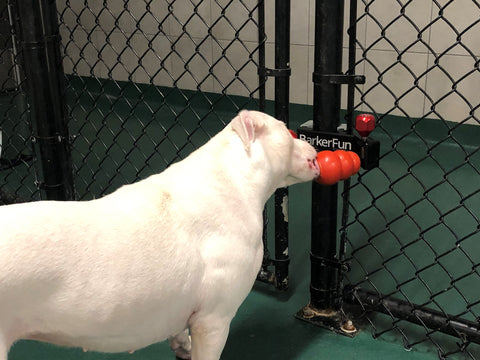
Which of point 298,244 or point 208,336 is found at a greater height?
point 208,336

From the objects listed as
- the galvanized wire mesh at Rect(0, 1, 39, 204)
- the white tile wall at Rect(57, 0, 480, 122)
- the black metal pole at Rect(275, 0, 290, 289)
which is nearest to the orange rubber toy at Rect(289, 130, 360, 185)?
the black metal pole at Rect(275, 0, 290, 289)

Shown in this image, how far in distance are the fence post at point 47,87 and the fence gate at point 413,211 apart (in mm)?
1160

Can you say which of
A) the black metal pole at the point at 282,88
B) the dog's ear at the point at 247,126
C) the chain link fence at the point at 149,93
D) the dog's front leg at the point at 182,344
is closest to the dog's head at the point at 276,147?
the dog's ear at the point at 247,126

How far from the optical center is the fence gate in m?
1.87

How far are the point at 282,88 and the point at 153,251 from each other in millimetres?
795

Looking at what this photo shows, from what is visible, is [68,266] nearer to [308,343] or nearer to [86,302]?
[86,302]

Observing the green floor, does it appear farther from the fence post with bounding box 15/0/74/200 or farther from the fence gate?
the fence post with bounding box 15/0/74/200

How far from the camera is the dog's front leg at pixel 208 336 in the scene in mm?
1546

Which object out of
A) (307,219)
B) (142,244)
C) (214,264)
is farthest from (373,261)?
(142,244)

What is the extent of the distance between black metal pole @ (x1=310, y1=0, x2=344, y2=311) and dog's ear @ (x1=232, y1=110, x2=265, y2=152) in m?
0.36

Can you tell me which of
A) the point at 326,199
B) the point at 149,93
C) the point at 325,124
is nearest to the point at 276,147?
the point at 325,124

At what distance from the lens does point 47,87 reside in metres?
2.41

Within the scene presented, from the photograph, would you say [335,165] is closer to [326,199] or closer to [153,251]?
[326,199]

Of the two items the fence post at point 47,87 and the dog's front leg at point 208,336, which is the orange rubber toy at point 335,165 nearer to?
the dog's front leg at point 208,336
